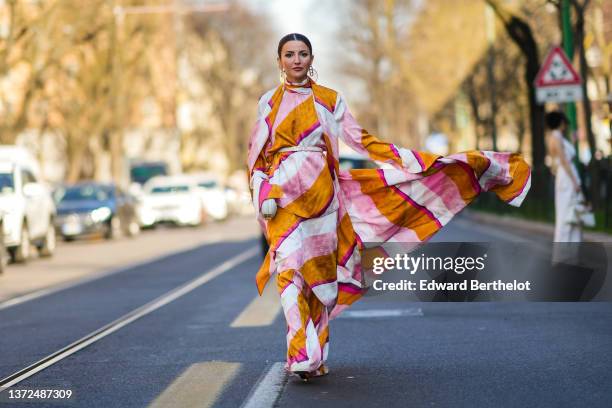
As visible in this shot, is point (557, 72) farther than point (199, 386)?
Yes

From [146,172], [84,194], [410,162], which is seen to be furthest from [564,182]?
[146,172]

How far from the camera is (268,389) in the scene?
7344 millimetres

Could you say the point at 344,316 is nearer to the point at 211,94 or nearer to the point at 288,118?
the point at 288,118

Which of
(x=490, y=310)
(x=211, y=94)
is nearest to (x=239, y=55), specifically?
(x=211, y=94)

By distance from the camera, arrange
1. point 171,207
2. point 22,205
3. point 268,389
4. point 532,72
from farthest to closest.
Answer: point 171,207 → point 532,72 → point 22,205 → point 268,389

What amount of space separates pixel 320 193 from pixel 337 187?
21 cm

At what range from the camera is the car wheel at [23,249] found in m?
23.4

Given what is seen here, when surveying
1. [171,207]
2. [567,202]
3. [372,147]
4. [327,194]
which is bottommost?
[171,207]

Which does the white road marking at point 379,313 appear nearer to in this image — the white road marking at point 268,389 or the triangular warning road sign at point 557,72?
the white road marking at point 268,389

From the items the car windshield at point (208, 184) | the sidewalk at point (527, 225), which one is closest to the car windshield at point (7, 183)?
the sidewalk at point (527, 225)

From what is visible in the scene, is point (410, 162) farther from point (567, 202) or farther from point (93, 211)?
point (93, 211)

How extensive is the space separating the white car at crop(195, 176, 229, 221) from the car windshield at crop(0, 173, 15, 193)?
19913 millimetres

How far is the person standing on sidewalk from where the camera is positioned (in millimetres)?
14555

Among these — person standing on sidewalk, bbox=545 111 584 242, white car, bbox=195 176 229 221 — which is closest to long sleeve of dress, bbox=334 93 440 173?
person standing on sidewalk, bbox=545 111 584 242
